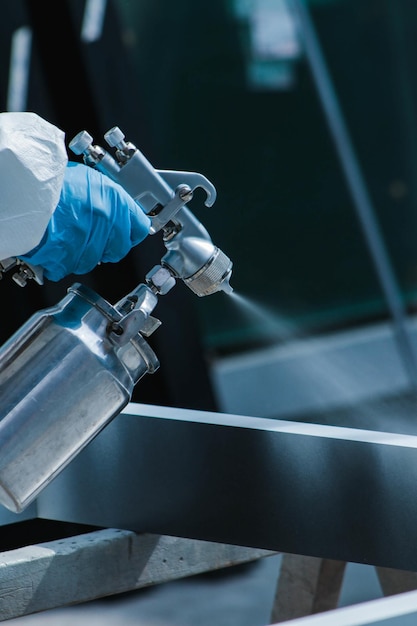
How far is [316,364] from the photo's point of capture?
4.72m

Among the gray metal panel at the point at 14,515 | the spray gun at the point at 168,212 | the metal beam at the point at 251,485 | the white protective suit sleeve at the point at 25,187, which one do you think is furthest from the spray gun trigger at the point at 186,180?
the gray metal panel at the point at 14,515

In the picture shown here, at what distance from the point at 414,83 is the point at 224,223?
1.27 m

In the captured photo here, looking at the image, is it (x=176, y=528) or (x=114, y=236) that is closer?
(x=114, y=236)

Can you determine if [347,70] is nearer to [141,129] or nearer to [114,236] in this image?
[141,129]

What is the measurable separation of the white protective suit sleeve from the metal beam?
0.37 metres

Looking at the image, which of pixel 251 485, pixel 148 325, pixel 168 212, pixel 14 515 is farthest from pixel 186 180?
pixel 14 515

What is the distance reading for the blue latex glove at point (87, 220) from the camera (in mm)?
1097

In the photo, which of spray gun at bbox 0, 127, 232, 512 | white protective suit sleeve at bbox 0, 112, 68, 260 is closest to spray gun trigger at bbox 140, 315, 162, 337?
spray gun at bbox 0, 127, 232, 512

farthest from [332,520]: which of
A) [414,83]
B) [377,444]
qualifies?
[414,83]

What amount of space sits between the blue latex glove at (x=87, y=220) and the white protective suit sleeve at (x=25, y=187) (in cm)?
3

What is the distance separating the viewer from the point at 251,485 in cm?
128

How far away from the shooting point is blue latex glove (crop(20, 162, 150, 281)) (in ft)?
3.60

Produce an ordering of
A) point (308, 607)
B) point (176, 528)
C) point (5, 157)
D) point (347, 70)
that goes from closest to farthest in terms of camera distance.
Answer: point (5, 157)
point (176, 528)
point (308, 607)
point (347, 70)

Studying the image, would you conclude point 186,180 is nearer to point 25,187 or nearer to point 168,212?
point 168,212
